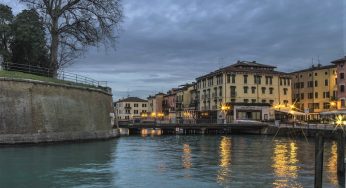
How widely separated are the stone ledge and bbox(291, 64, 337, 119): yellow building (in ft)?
173

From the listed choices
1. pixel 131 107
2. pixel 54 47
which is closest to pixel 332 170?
pixel 54 47

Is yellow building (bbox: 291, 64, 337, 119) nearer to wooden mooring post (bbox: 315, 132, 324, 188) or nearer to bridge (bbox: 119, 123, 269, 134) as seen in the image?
bridge (bbox: 119, 123, 269, 134)

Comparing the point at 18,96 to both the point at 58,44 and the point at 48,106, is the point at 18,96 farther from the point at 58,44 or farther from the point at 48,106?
the point at 58,44

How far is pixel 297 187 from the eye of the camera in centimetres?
2020

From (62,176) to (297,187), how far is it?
1084 centimetres

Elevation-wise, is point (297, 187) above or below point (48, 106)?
below

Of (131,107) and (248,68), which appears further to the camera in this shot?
(131,107)

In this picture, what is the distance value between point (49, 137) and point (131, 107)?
138m

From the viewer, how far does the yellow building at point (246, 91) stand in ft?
311

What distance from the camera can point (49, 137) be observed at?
4153 centimetres

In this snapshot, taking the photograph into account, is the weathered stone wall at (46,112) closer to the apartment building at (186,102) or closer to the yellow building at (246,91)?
the yellow building at (246,91)

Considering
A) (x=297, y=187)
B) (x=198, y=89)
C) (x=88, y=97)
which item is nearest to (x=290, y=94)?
(x=198, y=89)

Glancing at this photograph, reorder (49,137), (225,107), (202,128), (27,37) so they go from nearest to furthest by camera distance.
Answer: (49,137) → (27,37) → (202,128) → (225,107)

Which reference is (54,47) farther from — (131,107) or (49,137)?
(131,107)
